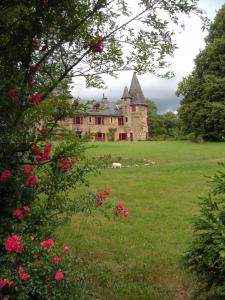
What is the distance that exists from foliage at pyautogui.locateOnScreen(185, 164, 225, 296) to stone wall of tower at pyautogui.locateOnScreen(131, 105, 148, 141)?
47.1m

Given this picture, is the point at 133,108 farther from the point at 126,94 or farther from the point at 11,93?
the point at 11,93

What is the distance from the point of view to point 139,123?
5147cm

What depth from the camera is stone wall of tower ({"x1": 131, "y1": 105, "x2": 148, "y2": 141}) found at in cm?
5125

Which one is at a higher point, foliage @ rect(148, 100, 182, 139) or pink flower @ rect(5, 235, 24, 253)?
foliage @ rect(148, 100, 182, 139)

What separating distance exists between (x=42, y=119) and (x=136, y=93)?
162 ft

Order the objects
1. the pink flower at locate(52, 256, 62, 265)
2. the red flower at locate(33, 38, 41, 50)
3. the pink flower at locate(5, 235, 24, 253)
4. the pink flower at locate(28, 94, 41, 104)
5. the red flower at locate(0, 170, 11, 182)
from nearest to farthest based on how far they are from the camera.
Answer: the pink flower at locate(5, 235, 24, 253)
the red flower at locate(0, 170, 11, 182)
the pink flower at locate(52, 256, 62, 265)
the pink flower at locate(28, 94, 41, 104)
the red flower at locate(33, 38, 41, 50)

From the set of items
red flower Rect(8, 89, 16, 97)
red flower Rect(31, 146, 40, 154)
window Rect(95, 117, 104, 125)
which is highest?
window Rect(95, 117, 104, 125)

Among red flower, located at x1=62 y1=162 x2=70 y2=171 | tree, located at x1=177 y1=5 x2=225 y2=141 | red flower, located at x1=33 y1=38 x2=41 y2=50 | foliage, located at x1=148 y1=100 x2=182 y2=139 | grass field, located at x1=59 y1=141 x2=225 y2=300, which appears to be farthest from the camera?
foliage, located at x1=148 y1=100 x2=182 y2=139

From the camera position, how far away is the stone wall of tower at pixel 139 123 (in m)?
51.2

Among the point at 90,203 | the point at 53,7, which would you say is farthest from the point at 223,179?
the point at 53,7

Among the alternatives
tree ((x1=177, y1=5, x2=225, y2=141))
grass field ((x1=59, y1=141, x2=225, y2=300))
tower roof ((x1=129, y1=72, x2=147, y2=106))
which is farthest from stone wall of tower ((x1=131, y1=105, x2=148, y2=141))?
grass field ((x1=59, y1=141, x2=225, y2=300))

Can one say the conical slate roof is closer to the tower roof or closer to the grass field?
the tower roof

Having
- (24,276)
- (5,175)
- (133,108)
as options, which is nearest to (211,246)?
(24,276)

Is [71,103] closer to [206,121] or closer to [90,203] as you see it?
[90,203]
